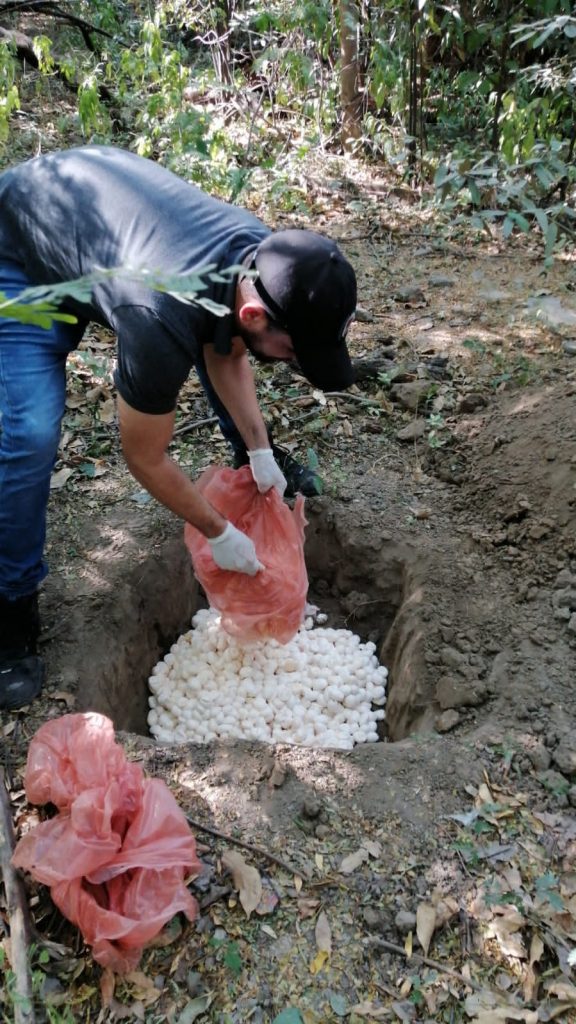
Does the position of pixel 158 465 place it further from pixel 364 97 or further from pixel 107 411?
pixel 364 97

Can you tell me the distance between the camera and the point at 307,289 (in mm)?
1728

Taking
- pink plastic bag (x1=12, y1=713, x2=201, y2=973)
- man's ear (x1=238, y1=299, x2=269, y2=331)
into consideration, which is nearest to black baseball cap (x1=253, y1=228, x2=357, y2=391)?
man's ear (x1=238, y1=299, x2=269, y2=331)

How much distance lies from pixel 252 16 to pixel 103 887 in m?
5.55

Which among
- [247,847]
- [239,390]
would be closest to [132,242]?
[239,390]

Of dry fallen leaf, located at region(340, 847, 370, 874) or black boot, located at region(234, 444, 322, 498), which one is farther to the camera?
black boot, located at region(234, 444, 322, 498)

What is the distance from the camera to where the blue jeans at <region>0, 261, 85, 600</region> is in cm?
209

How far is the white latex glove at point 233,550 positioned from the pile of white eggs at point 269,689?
1.49ft

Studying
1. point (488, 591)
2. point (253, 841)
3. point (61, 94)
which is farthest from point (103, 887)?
point (61, 94)

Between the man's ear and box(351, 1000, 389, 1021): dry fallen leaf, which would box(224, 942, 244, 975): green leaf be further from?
the man's ear

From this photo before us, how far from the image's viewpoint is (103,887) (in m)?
1.70

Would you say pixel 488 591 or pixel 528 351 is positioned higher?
pixel 528 351

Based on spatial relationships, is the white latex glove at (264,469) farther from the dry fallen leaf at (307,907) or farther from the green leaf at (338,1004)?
the green leaf at (338,1004)

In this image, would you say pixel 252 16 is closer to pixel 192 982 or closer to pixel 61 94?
pixel 61 94

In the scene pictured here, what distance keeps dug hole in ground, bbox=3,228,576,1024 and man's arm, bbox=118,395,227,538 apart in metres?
0.64
